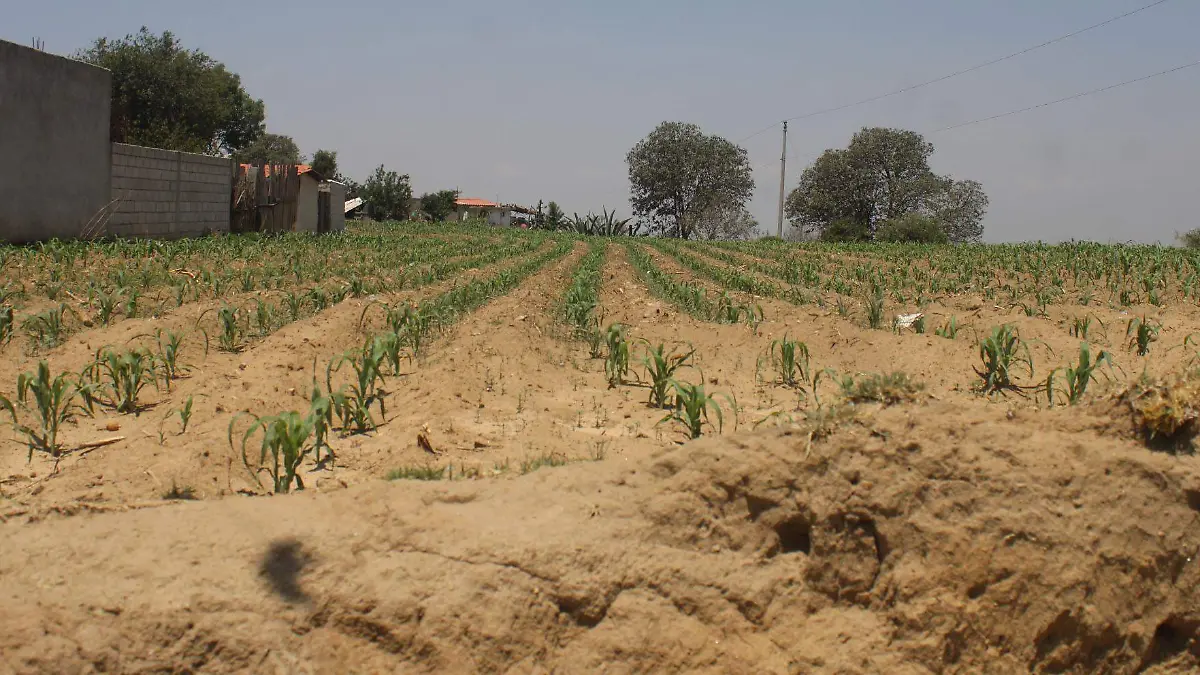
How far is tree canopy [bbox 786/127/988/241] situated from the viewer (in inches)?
2105

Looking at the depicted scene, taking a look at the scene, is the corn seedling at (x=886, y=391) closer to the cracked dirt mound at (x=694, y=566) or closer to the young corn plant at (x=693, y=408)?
the cracked dirt mound at (x=694, y=566)

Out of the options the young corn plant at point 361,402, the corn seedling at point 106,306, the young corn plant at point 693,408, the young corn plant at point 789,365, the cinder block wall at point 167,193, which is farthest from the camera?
the cinder block wall at point 167,193

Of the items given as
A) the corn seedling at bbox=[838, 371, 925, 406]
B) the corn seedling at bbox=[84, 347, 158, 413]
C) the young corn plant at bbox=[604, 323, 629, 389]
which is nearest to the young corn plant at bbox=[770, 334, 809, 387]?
the young corn plant at bbox=[604, 323, 629, 389]

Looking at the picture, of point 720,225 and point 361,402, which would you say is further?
point 720,225

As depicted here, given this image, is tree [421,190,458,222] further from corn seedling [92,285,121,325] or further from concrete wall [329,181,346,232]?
corn seedling [92,285,121,325]

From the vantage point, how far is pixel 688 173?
2315 inches

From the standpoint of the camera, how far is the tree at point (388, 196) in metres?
49.3

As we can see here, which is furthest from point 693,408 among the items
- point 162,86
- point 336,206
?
point 162,86

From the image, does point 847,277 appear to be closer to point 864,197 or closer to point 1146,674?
point 1146,674

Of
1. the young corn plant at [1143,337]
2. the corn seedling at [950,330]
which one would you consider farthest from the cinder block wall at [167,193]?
the young corn plant at [1143,337]

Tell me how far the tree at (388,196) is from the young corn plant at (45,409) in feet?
149

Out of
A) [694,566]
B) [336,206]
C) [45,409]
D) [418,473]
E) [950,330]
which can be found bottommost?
[694,566]

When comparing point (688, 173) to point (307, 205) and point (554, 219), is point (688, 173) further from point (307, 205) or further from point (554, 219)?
point (307, 205)

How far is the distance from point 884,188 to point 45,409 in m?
54.6
